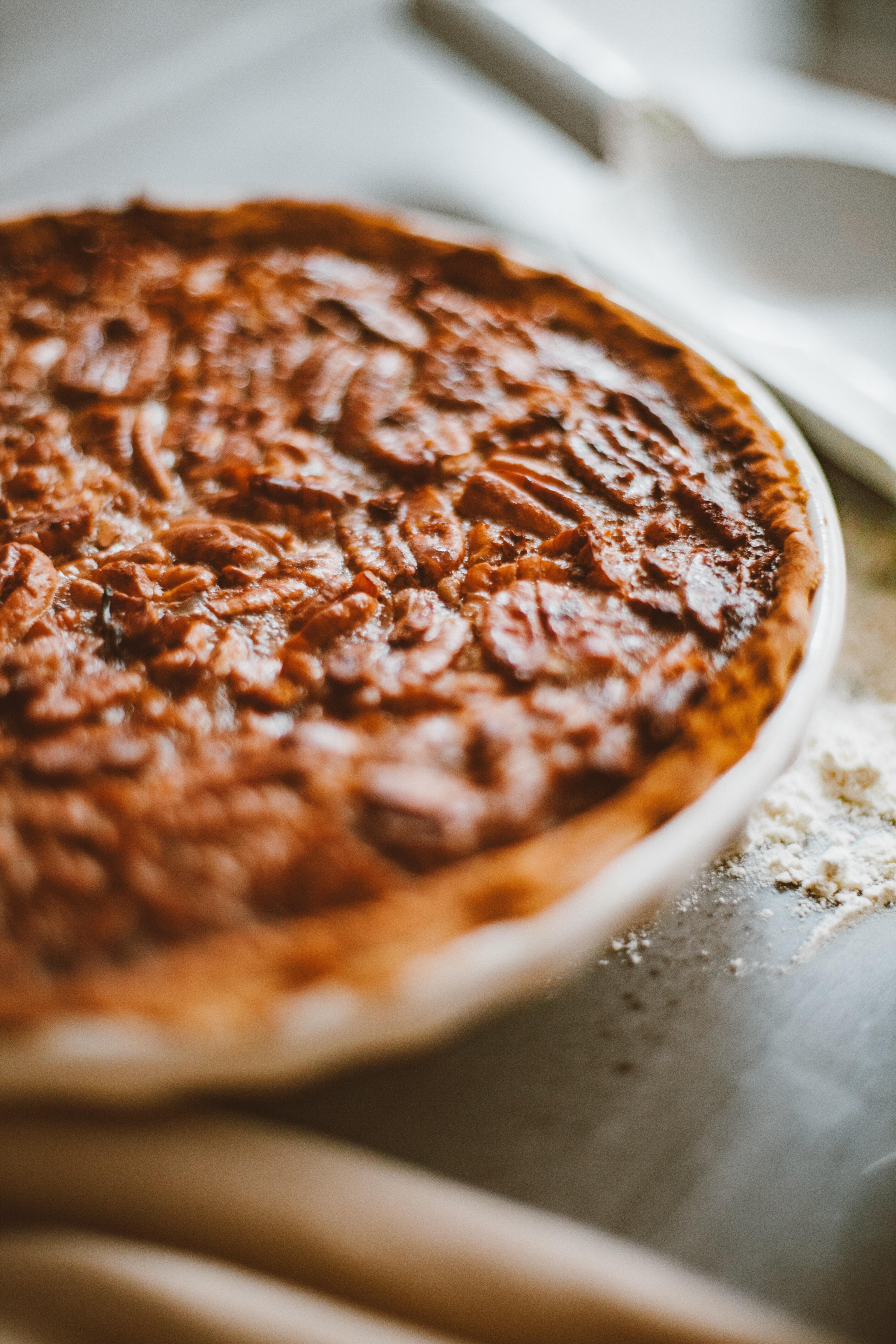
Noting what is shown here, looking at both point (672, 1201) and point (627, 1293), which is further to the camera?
point (672, 1201)

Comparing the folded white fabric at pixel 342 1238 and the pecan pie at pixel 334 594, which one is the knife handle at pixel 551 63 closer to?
the pecan pie at pixel 334 594

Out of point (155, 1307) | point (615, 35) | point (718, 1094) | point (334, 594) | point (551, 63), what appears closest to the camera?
point (155, 1307)

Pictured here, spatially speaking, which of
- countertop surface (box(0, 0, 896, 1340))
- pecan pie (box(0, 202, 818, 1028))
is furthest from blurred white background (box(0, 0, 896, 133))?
countertop surface (box(0, 0, 896, 1340))

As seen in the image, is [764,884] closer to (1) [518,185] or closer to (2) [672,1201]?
(2) [672,1201]

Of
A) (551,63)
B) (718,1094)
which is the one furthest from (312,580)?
(551,63)

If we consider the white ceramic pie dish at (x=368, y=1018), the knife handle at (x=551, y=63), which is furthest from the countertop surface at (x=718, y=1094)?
the knife handle at (x=551, y=63)

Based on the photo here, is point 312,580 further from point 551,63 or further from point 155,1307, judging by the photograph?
point 551,63

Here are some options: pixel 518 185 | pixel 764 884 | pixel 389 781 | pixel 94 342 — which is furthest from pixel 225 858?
pixel 518 185
